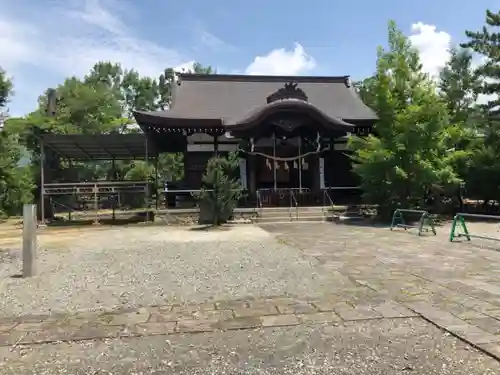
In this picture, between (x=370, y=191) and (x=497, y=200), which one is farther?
(x=497, y=200)

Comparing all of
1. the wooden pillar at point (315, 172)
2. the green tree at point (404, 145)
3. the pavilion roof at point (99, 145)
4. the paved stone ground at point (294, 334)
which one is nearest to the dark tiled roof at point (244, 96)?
the pavilion roof at point (99, 145)

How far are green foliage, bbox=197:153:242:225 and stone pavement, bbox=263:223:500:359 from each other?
2.71 meters

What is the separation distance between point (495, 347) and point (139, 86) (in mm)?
41406

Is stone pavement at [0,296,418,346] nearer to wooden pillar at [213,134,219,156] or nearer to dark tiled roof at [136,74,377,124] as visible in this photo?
dark tiled roof at [136,74,377,124]

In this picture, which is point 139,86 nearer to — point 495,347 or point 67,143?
point 67,143

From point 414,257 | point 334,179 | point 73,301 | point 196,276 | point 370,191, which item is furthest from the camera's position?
point 334,179

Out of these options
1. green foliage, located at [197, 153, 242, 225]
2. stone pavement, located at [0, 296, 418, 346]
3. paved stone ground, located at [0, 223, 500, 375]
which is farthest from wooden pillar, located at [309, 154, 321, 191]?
stone pavement, located at [0, 296, 418, 346]

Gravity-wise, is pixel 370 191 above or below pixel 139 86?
below

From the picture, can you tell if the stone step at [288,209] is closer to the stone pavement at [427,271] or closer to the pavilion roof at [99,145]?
the stone pavement at [427,271]

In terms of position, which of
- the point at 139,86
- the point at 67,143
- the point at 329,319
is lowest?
the point at 329,319

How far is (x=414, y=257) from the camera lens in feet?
24.2

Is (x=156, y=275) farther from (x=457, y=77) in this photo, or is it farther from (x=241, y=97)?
(x=457, y=77)

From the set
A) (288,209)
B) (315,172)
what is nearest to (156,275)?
(288,209)

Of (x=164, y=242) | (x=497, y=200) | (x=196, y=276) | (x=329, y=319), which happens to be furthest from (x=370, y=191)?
(x=329, y=319)
